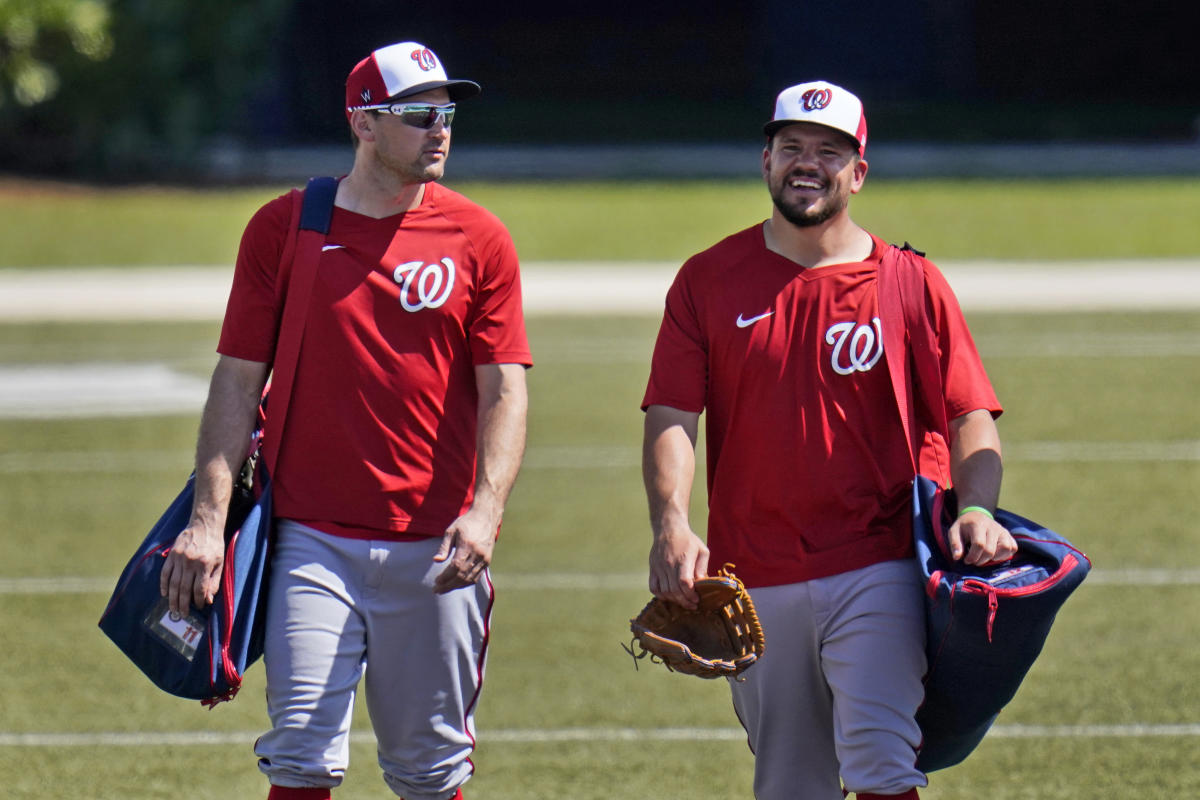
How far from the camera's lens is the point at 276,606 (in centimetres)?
472

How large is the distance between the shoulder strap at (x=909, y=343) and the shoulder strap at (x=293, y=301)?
146cm

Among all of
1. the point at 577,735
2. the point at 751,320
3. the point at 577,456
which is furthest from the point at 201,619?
the point at 577,456

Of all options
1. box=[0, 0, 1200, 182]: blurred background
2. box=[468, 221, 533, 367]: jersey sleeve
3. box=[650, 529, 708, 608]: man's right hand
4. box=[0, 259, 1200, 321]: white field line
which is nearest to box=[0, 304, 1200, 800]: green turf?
box=[650, 529, 708, 608]: man's right hand

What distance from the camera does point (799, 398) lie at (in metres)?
4.64

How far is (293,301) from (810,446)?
1382 millimetres

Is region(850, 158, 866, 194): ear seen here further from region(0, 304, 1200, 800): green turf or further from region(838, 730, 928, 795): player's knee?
A: region(0, 304, 1200, 800): green turf

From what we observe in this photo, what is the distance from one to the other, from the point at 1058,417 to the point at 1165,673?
5.88 meters

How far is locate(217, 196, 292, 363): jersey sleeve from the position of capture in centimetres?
477

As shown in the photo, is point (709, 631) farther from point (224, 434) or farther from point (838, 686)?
point (224, 434)

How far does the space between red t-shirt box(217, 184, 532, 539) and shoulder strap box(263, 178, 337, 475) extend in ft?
0.08

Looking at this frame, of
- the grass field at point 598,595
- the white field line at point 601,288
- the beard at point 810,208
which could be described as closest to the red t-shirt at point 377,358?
the beard at point 810,208

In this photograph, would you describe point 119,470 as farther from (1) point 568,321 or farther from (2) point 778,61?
(2) point 778,61

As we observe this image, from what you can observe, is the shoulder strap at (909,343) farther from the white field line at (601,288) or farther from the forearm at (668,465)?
the white field line at (601,288)

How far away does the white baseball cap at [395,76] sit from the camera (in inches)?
187
